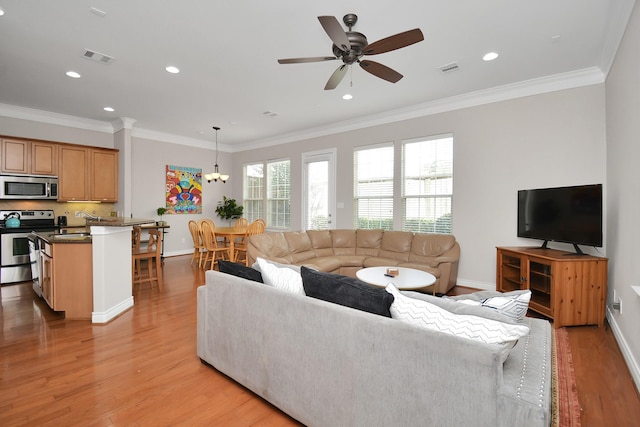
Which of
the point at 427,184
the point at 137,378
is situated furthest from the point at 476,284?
the point at 137,378

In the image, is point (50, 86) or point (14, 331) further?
Answer: point (50, 86)

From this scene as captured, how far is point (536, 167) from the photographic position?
4.04 meters

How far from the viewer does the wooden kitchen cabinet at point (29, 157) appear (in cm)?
493

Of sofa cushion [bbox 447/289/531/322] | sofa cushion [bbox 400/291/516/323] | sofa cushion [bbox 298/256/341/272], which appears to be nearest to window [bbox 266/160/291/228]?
sofa cushion [bbox 298/256/341/272]

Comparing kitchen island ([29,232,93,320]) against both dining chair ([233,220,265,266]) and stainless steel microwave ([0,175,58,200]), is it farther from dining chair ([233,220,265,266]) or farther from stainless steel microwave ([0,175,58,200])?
dining chair ([233,220,265,266])

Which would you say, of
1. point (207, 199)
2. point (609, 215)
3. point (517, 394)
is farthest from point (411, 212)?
point (207, 199)

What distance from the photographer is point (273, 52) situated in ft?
10.9

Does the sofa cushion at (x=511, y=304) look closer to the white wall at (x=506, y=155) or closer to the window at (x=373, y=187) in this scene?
the white wall at (x=506, y=155)

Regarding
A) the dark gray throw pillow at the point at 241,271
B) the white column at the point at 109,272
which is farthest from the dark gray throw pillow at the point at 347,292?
the white column at the point at 109,272

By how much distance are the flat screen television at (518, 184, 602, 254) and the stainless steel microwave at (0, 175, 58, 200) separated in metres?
7.64

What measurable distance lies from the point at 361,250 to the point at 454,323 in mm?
4132

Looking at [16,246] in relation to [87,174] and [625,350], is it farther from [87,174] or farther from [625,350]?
[625,350]

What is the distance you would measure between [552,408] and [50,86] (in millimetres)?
6257

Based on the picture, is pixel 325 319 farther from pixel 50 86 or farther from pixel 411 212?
pixel 50 86
